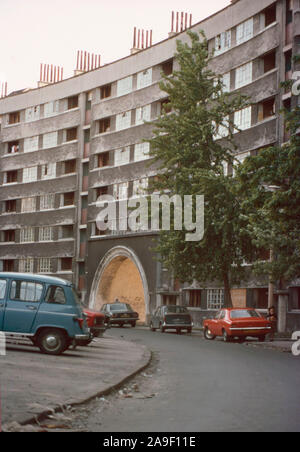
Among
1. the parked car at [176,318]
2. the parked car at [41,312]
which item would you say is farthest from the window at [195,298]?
the parked car at [41,312]

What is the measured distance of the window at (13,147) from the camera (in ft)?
238

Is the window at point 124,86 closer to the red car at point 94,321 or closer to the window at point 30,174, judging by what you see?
the window at point 30,174

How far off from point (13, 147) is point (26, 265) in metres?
10.9

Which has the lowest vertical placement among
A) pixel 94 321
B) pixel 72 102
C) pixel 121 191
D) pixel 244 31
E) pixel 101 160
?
pixel 94 321

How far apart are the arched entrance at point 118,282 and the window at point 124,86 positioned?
12.0m

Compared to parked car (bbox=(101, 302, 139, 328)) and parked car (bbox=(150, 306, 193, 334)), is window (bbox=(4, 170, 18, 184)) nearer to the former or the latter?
parked car (bbox=(101, 302, 139, 328))

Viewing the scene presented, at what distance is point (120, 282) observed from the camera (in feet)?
205

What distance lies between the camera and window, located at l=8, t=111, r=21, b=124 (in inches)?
2884

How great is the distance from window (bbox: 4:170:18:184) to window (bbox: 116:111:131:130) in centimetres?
1427

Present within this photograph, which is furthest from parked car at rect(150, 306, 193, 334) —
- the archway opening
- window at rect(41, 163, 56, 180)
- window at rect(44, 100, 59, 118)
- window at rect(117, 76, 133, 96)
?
window at rect(44, 100, 59, 118)

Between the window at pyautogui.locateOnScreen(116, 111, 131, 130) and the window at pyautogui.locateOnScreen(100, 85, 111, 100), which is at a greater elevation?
the window at pyautogui.locateOnScreen(100, 85, 111, 100)

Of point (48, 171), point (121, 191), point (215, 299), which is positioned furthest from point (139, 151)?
point (215, 299)

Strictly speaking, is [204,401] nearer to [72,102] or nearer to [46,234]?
[46,234]

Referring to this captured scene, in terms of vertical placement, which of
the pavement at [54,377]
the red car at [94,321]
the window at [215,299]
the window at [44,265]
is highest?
the window at [44,265]
